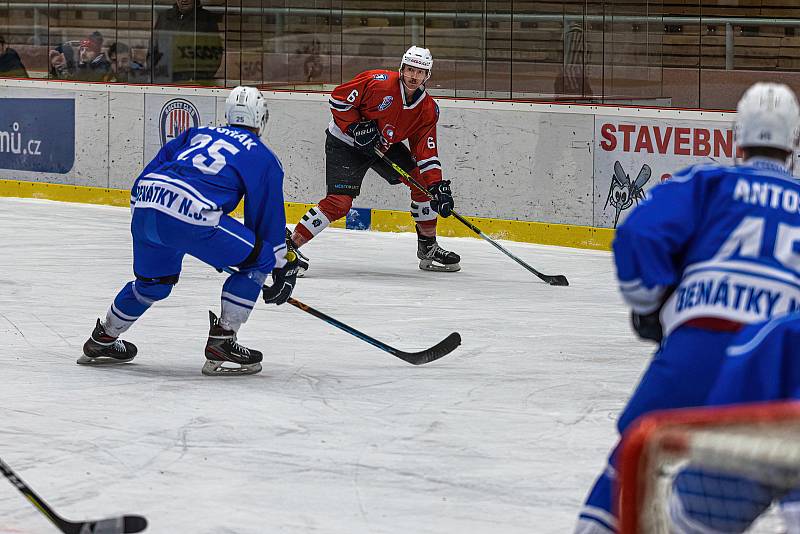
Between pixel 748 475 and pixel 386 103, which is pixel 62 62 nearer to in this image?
pixel 386 103

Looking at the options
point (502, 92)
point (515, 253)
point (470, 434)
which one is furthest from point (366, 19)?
point (470, 434)

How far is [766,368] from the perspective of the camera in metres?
1.96

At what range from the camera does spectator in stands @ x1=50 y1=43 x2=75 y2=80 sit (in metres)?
9.98

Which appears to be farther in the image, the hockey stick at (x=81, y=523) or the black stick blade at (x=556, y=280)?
the black stick blade at (x=556, y=280)

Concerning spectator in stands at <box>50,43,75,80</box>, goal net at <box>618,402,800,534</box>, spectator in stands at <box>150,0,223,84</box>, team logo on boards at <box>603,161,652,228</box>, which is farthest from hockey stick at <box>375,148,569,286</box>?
goal net at <box>618,402,800,534</box>

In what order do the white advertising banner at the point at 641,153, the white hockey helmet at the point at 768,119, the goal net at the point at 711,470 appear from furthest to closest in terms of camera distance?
the white advertising banner at the point at 641,153, the white hockey helmet at the point at 768,119, the goal net at the point at 711,470

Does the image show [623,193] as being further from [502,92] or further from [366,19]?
[366,19]

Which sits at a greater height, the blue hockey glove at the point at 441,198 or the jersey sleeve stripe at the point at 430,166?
the jersey sleeve stripe at the point at 430,166

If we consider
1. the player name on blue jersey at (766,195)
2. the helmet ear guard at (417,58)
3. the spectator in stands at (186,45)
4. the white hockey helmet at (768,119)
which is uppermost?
the spectator in stands at (186,45)

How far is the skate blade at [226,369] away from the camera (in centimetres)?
450

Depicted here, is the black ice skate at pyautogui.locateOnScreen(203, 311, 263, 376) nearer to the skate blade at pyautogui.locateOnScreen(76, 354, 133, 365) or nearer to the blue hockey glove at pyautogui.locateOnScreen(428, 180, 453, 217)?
the skate blade at pyautogui.locateOnScreen(76, 354, 133, 365)

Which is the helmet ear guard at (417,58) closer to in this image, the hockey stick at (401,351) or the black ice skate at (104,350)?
the hockey stick at (401,351)

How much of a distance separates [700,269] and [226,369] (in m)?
2.60

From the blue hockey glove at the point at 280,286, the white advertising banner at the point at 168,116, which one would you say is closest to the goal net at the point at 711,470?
the blue hockey glove at the point at 280,286
